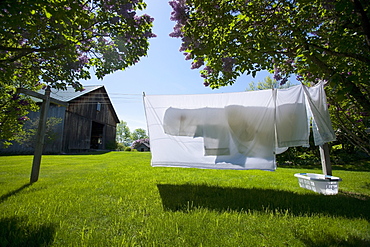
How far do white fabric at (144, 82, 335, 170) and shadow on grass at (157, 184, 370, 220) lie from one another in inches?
19.3

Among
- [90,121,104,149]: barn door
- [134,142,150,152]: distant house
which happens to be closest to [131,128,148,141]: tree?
[134,142,150,152]: distant house

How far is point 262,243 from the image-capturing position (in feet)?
5.13

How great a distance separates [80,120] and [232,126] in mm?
15691

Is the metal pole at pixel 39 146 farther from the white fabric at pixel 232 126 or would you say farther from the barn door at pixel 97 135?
the barn door at pixel 97 135

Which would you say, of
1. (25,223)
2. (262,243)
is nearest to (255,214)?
(262,243)

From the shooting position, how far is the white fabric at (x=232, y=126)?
9.29 ft

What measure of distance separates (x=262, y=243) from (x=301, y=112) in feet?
7.07

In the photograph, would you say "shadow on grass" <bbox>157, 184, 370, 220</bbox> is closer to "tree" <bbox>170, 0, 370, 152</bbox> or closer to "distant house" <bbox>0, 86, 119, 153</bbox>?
"tree" <bbox>170, 0, 370, 152</bbox>

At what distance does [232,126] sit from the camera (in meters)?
3.05

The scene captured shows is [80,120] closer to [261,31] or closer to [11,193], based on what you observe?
[11,193]

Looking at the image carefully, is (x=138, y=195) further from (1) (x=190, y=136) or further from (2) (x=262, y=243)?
(2) (x=262, y=243)

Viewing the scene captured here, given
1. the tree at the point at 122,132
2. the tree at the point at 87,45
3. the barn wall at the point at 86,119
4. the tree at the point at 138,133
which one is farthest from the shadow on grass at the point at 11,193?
the tree at the point at 138,133

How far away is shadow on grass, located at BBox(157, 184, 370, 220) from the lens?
2.34 m

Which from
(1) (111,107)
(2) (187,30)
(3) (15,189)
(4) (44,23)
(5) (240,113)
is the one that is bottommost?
(3) (15,189)
